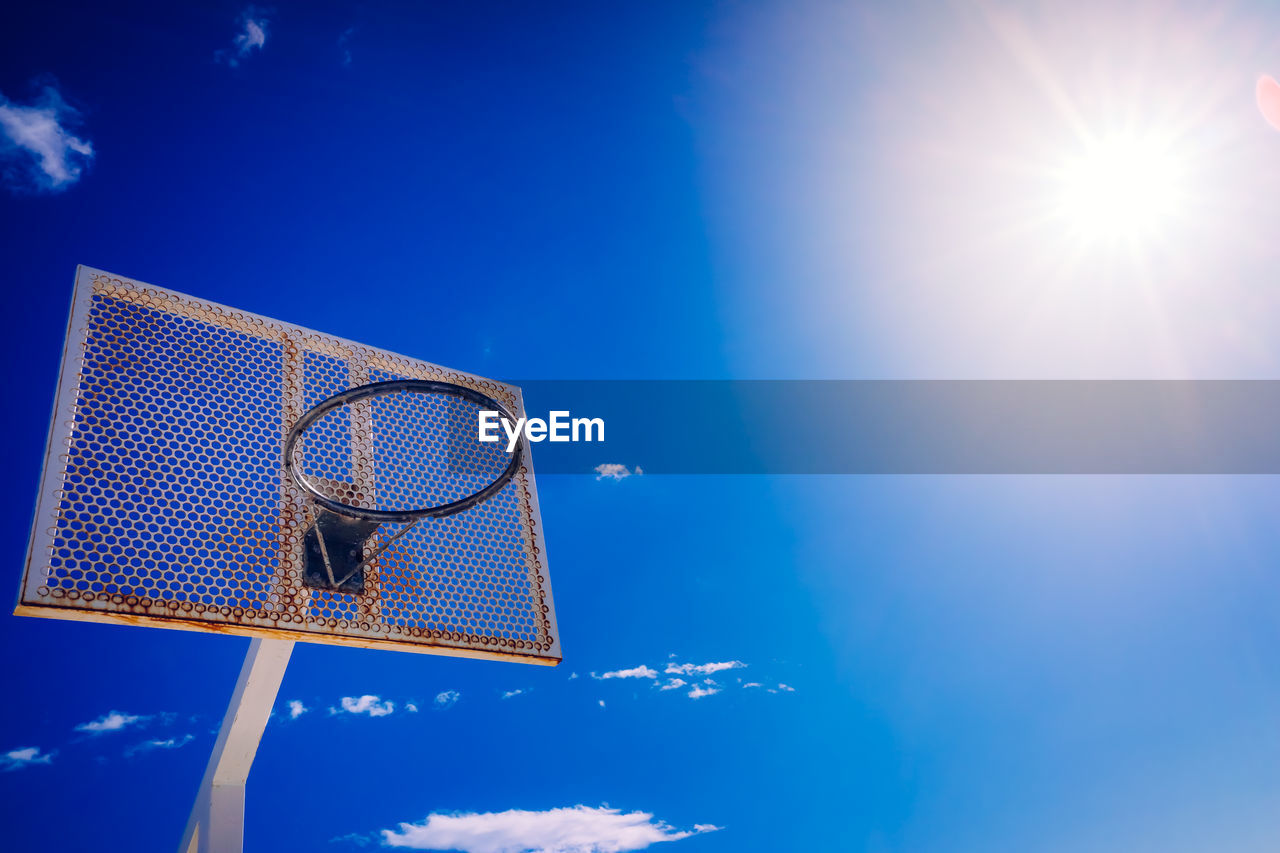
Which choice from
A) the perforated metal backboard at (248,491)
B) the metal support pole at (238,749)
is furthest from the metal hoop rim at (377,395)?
the metal support pole at (238,749)

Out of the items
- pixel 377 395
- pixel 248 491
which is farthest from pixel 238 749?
pixel 377 395


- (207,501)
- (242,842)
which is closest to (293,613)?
(207,501)

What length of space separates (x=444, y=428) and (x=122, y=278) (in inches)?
72.8

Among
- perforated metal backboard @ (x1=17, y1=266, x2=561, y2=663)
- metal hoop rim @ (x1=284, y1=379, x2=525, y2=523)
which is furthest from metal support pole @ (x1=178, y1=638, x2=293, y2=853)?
metal hoop rim @ (x1=284, y1=379, x2=525, y2=523)

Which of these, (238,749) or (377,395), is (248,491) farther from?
(238,749)

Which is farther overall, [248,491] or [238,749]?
[238,749]

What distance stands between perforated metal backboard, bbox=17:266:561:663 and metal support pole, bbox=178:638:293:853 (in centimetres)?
64

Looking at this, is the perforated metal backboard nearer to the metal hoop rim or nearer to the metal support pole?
the metal hoop rim

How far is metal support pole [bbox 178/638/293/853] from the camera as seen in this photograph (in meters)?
4.00

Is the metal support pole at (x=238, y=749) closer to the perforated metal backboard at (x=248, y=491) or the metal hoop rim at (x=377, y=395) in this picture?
the perforated metal backboard at (x=248, y=491)

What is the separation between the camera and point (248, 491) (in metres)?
3.91

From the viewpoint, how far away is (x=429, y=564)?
4.24m

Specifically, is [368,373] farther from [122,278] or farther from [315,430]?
[122,278]

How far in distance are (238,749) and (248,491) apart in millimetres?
1422
